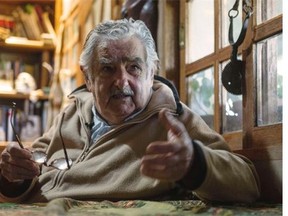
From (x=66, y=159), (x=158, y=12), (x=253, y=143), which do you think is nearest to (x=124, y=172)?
(x=66, y=159)

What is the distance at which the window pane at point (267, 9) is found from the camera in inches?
55.7

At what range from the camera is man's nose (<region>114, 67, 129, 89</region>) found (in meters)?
1.56

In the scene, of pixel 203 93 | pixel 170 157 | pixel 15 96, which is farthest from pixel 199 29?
pixel 15 96

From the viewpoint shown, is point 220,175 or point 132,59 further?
point 132,59

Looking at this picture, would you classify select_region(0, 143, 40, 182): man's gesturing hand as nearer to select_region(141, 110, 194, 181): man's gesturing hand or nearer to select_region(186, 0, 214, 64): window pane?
select_region(141, 110, 194, 181): man's gesturing hand

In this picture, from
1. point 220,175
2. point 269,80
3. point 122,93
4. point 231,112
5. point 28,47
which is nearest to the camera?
point 220,175

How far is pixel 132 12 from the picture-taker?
2.24m

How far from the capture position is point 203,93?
196 cm

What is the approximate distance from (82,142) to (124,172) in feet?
0.90

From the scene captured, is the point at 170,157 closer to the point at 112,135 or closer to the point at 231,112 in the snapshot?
the point at 112,135

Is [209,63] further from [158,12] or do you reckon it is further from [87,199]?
[87,199]

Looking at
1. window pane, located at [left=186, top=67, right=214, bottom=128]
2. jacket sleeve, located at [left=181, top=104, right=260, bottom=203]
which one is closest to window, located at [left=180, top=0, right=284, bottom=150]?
window pane, located at [left=186, top=67, right=214, bottom=128]

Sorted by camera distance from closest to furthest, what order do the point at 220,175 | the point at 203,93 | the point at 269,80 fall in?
the point at 220,175 → the point at 269,80 → the point at 203,93

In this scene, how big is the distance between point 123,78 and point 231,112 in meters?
0.38
